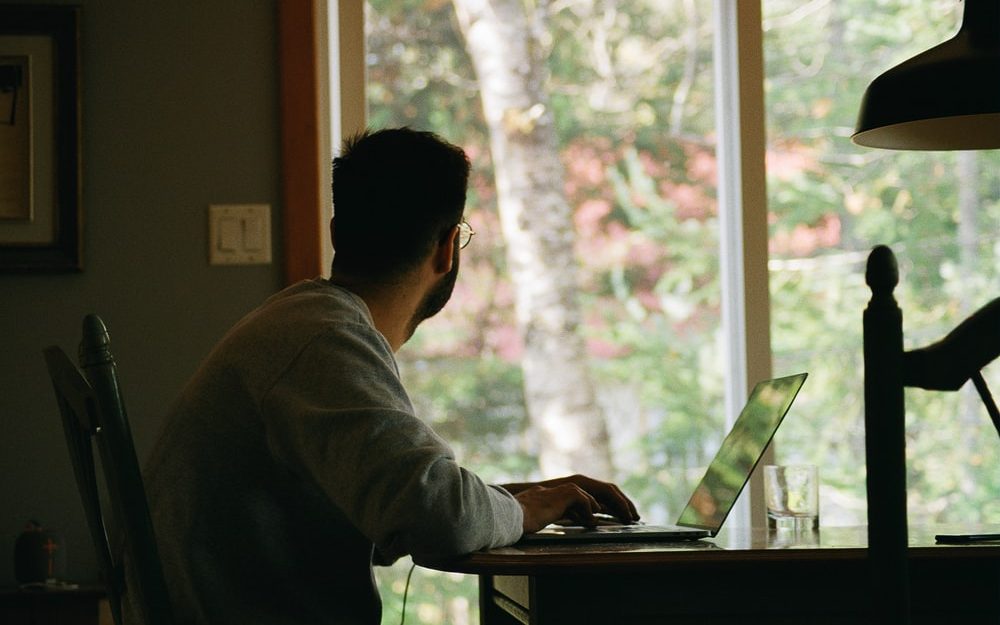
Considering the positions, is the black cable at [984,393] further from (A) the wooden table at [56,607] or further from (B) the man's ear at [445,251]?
(A) the wooden table at [56,607]

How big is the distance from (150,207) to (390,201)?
1.12 meters

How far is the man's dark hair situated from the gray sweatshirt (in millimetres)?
138

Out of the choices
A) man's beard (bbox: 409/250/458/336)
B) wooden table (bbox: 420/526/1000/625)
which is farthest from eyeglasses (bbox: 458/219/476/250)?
wooden table (bbox: 420/526/1000/625)

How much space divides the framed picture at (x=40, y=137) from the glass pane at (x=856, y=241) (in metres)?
1.62

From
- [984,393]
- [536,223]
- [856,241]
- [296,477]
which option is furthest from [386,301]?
[856,241]

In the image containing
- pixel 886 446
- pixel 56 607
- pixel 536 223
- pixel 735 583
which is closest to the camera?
pixel 886 446

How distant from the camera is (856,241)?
9.66ft

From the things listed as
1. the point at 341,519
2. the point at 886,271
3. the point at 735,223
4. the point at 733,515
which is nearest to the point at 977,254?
the point at 735,223

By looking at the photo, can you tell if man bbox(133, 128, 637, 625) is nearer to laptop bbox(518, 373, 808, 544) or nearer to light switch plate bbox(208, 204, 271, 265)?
laptop bbox(518, 373, 808, 544)

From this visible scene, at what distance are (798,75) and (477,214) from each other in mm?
858

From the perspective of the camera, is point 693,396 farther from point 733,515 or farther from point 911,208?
point 911,208

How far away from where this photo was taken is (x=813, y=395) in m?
2.91

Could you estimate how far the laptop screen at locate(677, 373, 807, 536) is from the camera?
1.74m

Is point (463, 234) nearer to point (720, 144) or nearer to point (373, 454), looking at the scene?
point (373, 454)
